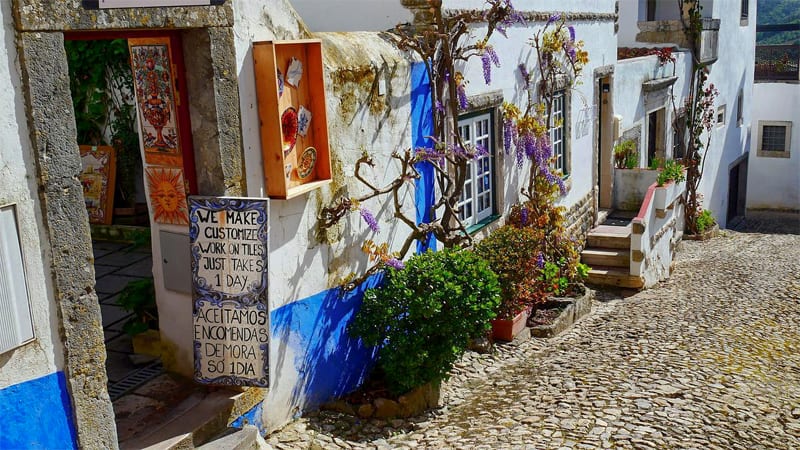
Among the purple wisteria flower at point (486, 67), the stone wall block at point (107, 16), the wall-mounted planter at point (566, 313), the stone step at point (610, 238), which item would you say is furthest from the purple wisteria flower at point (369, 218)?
the stone step at point (610, 238)

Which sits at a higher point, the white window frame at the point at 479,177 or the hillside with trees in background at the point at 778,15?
the hillside with trees in background at the point at 778,15

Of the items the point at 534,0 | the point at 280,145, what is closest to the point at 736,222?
the point at 534,0

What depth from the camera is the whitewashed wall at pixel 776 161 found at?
2575 cm

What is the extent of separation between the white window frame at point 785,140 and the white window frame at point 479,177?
1911 centimetres

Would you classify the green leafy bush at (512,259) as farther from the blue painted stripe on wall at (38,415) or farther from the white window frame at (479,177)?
the blue painted stripe on wall at (38,415)

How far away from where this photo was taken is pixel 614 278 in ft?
39.8

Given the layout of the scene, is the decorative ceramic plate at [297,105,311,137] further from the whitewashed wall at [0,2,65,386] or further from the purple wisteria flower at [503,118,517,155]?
the purple wisteria flower at [503,118,517,155]

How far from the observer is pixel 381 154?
7465 mm

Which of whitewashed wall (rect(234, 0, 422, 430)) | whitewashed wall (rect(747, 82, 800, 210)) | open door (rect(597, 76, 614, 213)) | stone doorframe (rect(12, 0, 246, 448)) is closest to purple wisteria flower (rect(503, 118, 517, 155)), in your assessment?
whitewashed wall (rect(234, 0, 422, 430))

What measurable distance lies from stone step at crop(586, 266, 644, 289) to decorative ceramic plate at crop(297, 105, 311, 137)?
708cm

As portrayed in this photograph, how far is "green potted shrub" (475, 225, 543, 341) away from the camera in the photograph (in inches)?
347

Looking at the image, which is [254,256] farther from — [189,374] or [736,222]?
[736,222]

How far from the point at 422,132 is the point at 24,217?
182 inches

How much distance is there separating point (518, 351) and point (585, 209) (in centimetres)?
492
